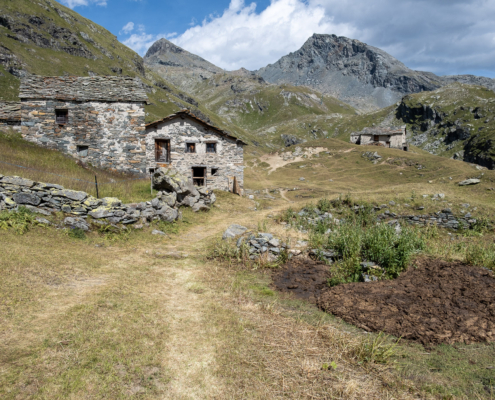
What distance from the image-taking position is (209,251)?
1145 centimetres

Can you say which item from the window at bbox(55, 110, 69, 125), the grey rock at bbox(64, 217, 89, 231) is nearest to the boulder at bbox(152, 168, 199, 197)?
the grey rock at bbox(64, 217, 89, 231)

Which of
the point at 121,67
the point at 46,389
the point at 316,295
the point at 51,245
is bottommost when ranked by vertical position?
the point at 316,295

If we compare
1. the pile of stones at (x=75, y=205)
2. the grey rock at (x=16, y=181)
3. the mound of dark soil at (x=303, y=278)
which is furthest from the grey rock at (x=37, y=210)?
the mound of dark soil at (x=303, y=278)

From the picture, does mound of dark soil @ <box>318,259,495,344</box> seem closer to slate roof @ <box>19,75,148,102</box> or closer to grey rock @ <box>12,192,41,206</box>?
grey rock @ <box>12,192,41,206</box>

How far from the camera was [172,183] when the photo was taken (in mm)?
17188

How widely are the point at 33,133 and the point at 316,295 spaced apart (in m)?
23.5

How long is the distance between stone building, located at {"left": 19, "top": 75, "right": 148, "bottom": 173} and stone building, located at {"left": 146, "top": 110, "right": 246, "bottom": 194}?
267 cm

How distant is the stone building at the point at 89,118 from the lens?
69.6 ft

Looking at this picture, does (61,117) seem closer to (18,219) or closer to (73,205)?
(73,205)

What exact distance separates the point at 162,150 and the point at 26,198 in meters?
15.6

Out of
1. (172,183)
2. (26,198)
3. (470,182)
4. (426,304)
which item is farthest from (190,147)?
(470,182)

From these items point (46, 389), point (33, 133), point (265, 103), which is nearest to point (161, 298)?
point (46, 389)

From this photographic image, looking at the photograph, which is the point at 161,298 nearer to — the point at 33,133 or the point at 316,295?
the point at 316,295

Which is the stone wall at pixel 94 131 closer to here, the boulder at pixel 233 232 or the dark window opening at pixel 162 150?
the dark window opening at pixel 162 150
